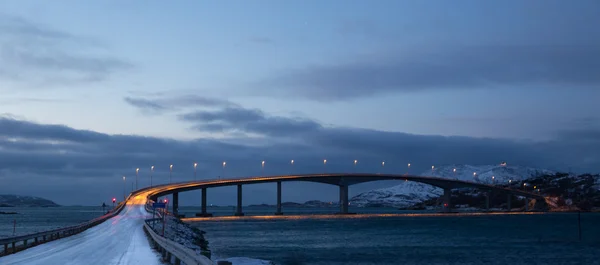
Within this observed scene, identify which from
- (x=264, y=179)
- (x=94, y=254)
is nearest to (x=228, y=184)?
(x=264, y=179)

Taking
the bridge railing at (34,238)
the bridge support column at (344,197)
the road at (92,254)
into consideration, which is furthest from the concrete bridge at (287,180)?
the road at (92,254)

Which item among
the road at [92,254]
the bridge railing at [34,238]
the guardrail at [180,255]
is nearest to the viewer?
the guardrail at [180,255]

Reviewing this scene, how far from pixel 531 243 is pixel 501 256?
55.2 ft

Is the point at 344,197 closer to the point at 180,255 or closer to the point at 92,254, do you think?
the point at 92,254

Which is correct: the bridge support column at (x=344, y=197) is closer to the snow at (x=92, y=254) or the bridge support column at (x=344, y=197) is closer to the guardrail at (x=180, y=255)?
the snow at (x=92, y=254)

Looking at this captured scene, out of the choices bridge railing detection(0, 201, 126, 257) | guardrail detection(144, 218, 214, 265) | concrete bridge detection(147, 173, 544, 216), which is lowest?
bridge railing detection(0, 201, 126, 257)

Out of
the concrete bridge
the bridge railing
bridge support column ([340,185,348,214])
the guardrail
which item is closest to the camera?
the guardrail

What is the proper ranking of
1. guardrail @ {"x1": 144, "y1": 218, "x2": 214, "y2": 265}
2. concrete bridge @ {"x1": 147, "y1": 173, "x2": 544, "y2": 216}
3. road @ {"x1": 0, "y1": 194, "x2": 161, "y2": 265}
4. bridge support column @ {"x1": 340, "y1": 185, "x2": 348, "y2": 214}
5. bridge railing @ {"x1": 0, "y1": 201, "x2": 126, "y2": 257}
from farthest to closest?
bridge support column @ {"x1": 340, "y1": 185, "x2": 348, "y2": 214} → concrete bridge @ {"x1": 147, "y1": 173, "x2": 544, "y2": 216} → bridge railing @ {"x1": 0, "y1": 201, "x2": 126, "y2": 257} → road @ {"x1": 0, "y1": 194, "x2": 161, "y2": 265} → guardrail @ {"x1": 144, "y1": 218, "x2": 214, "y2": 265}

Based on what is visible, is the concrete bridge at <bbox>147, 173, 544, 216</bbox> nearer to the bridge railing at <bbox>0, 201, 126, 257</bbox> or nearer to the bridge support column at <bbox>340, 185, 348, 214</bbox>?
the bridge support column at <bbox>340, 185, 348, 214</bbox>

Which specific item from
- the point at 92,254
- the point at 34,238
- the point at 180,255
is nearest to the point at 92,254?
the point at 92,254

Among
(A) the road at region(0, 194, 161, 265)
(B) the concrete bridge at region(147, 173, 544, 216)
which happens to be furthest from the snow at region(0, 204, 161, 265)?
(B) the concrete bridge at region(147, 173, 544, 216)

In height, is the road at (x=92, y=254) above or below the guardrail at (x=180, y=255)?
below

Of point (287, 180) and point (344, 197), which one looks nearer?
point (287, 180)

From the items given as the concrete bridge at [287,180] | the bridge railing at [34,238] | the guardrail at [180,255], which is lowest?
the bridge railing at [34,238]
